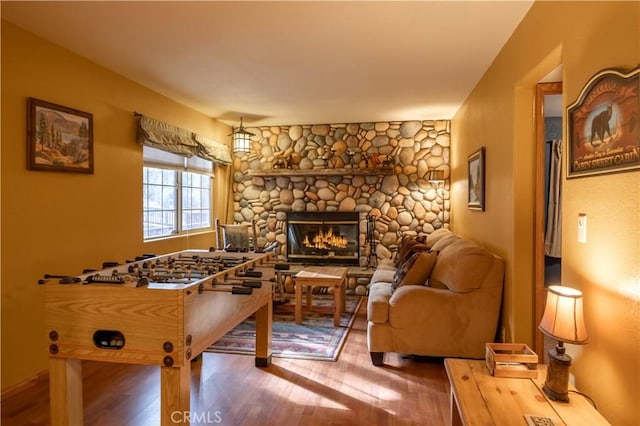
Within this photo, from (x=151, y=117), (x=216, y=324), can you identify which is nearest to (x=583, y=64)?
(x=216, y=324)

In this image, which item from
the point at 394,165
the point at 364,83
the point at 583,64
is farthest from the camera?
the point at 394,165

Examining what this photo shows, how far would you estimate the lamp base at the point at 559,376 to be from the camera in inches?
59.9

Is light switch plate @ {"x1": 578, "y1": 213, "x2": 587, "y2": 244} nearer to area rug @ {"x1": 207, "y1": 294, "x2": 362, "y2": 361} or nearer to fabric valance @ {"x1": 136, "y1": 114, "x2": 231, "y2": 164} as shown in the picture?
area rug @ {"x1": 207, "y1": 294, "x2": 362, "y2": 361}

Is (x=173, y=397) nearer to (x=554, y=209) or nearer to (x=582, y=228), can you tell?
(x=582, y=228)

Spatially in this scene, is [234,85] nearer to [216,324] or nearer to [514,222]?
[216,324]

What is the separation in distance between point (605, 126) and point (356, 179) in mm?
4356

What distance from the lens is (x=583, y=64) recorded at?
169cm

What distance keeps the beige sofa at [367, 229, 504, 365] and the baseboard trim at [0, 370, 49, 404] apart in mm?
2469

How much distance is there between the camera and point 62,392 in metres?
1.91

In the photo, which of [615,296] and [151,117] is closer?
[615,296]

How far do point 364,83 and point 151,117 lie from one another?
227cm

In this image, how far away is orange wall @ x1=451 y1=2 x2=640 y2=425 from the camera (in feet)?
4.49

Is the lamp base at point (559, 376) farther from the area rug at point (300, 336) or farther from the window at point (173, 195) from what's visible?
the window at point (173, 195)

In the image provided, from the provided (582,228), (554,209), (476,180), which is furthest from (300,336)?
(554,209)
